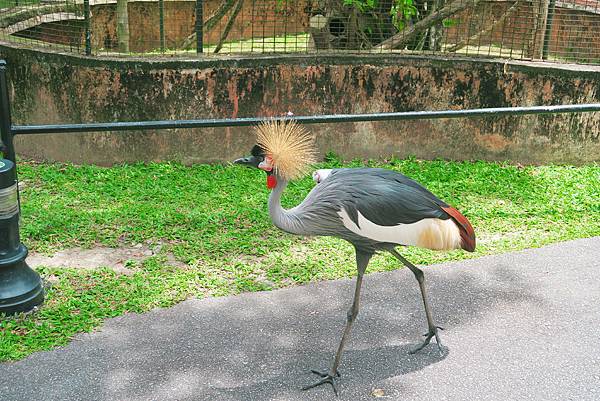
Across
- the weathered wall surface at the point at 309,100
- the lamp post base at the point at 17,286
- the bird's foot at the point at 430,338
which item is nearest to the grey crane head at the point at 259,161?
the bird's foot at the point at 430,338

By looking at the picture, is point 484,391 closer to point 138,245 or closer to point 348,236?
point 348,236

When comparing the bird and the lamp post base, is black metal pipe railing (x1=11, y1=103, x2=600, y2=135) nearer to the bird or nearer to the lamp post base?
the bird

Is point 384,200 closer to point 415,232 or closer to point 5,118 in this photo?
point 415,232

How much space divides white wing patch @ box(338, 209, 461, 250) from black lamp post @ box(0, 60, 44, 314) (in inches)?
80.2

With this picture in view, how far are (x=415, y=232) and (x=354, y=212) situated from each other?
0.37 metres

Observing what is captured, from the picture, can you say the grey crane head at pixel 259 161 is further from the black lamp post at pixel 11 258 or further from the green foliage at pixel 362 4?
the green foliage at pixel 362 4

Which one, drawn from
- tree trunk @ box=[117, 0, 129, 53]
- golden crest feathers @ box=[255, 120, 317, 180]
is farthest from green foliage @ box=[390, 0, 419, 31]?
golden crest feathers @ box=[255, 120, 317, 180]

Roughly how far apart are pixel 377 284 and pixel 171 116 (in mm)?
3255

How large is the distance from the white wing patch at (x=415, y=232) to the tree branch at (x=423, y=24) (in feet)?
15.0

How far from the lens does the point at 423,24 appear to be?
8.24 m

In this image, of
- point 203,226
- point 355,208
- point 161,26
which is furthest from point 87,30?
point 355,208

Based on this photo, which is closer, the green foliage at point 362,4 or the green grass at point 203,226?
the green grass at point 203,226

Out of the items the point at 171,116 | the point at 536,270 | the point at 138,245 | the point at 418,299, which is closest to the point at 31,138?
the point at 171,116

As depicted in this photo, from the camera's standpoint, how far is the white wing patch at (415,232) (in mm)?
3744
